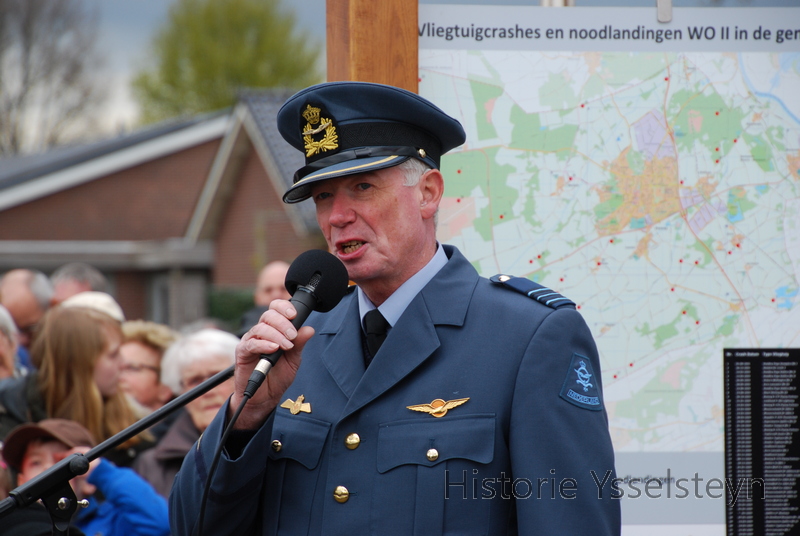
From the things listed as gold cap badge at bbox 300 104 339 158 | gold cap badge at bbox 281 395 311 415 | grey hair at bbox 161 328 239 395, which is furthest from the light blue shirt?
grey hair at bbox 161 328 239 395

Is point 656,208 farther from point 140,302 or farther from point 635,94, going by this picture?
point 140,302

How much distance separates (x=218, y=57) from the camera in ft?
138

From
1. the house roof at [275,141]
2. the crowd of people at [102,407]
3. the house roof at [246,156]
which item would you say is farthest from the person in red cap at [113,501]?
the house roof at [275,141]

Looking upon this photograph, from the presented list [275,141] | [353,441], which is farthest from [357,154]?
[275,141]

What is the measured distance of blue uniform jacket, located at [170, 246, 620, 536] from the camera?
6.53 ft

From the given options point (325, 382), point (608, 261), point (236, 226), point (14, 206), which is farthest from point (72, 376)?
point (14, 206)

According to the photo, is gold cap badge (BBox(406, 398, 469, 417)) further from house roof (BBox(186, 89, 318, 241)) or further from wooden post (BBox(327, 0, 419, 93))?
house roof (BBox(186, 89, 318, 241))

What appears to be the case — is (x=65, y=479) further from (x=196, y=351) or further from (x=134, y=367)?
(x=134, y=367)

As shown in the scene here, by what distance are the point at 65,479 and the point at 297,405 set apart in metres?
0.58

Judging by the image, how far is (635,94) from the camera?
274cm

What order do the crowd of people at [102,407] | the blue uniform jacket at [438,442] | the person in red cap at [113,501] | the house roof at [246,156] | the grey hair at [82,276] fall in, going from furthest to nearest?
the house roof at [246,156], the grey hair at [82,276], the person in red cap at [113,501], the crowd of people at [102,407], the blue uniform jacket at [438,442]

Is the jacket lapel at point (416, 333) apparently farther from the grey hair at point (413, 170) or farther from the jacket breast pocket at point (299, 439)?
the grey hair at point (413, 170)

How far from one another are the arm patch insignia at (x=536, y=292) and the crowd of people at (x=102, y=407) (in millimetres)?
1805

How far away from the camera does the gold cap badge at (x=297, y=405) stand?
227cm
